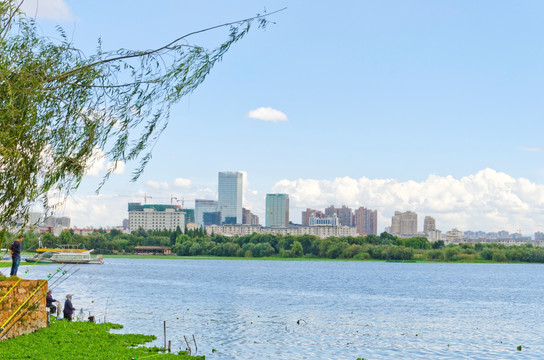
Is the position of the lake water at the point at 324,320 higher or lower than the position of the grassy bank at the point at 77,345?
lower

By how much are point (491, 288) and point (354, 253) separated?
92.0 meters

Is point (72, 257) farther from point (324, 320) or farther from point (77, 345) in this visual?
point (77, 345)

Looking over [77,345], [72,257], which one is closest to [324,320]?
[77,345]

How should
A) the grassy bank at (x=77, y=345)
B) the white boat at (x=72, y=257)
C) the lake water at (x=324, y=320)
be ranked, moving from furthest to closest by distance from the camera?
the white boat at (x=72, y=257) < the lake water at (x=324, y=320) < the grassy bank at (x=77, y=345)

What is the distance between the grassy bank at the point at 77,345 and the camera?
23422mm

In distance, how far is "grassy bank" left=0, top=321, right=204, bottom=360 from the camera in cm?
2342

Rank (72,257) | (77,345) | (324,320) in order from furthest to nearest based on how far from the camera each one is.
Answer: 1. (72,257)
2. (324,320)
3. (77,345)

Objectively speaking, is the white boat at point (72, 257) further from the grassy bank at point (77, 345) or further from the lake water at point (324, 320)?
the grassy bank at point (77, 345)

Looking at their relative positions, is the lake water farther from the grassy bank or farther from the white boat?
the white boat

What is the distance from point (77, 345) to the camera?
87.1 feet

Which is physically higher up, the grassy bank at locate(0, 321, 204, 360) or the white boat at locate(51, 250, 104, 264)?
the grassy bank at locate(0, 321, 204, 360)

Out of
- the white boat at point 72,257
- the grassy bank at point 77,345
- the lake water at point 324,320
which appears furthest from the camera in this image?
the white boat at point 72,257

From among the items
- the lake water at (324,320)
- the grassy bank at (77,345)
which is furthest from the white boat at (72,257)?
the grassy bank at (77,345)

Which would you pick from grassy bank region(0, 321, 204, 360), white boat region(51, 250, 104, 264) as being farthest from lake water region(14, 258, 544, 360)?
white boat region(51, 250, 104, 264)
